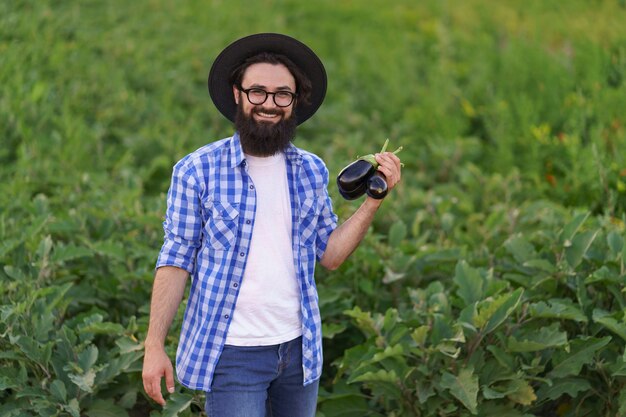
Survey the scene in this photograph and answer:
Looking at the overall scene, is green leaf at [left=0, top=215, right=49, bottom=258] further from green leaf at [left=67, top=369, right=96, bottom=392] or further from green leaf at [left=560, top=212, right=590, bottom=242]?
green leaf at [left=560, top=212, right=590, bottom=242]

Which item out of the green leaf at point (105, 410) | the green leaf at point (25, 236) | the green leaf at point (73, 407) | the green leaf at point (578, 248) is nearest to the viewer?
the green leaf at point (73, 407)

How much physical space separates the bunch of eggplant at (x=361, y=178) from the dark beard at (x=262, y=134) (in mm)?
222

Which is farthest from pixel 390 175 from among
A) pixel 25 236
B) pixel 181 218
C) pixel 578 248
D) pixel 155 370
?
pixel 25 236

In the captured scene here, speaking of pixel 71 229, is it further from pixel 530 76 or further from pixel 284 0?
pixel 284 0

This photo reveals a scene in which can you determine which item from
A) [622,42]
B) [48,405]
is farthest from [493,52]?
[48,405]

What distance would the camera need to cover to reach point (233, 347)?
271 centimetres

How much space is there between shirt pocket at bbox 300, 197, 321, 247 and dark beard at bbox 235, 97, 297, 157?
19 cm

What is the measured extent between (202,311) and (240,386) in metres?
0.26

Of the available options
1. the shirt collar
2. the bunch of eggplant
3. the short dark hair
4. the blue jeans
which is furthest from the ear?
the blue jeans

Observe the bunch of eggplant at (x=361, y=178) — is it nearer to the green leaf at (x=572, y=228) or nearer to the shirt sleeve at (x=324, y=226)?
the shirt sleeve at (x=324, y=226)

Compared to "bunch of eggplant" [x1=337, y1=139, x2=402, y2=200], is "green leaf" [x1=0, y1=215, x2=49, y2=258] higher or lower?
lower

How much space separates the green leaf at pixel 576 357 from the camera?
3596 mm

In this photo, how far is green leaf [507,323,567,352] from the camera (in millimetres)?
3559

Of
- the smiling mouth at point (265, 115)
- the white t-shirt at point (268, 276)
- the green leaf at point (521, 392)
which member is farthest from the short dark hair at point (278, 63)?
the green leaf at point (521, 392)
